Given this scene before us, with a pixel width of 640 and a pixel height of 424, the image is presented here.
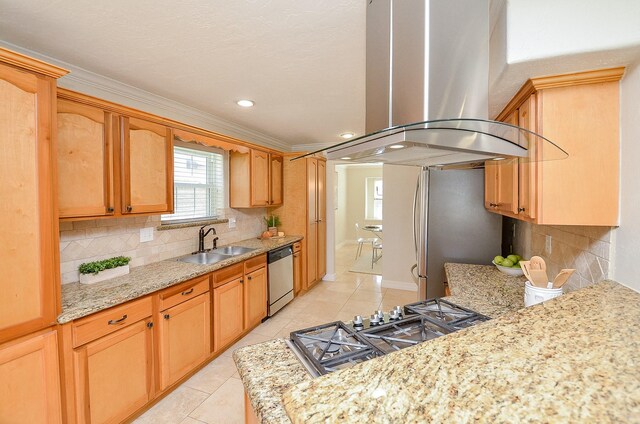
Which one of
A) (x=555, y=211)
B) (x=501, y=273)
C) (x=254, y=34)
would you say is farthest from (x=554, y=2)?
(x=501, y=273)

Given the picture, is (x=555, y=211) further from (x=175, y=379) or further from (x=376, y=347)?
(x=175, y=379)

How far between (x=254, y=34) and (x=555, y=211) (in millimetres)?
1846

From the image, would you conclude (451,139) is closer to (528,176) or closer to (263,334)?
(528,176)

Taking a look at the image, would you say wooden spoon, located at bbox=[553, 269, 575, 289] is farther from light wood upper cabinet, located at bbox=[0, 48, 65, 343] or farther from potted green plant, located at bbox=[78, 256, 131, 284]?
potted green plant, located at bbox=[78, 256, 131, 284]

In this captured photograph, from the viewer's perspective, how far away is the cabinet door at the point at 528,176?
1.41 metres

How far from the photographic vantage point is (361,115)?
330 cm

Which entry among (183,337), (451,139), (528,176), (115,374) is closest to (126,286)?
(115,374)

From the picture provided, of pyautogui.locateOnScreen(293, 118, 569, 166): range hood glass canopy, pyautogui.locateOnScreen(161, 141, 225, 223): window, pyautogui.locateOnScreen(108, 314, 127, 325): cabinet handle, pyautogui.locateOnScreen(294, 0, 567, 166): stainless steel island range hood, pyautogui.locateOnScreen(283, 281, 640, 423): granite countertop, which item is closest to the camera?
pyautogui.locateOnScreen(283, 281, 640, 423): granite countertop

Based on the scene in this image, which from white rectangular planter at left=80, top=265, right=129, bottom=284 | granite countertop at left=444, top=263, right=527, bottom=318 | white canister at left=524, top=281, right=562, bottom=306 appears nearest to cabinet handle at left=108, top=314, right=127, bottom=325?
white rectangular planter at left=80, top=265, right=129, bottom=284

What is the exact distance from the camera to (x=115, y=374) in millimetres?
1771

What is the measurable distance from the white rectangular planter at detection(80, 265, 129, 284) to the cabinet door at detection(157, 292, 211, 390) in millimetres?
466

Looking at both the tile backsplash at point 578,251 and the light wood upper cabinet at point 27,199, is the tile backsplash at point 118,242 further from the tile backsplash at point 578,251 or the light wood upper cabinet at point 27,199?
the tile backsplash at point 578,251

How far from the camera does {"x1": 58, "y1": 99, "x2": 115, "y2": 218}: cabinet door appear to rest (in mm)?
1737

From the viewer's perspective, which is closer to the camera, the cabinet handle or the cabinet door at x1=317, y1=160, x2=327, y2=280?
the cabinet handle
